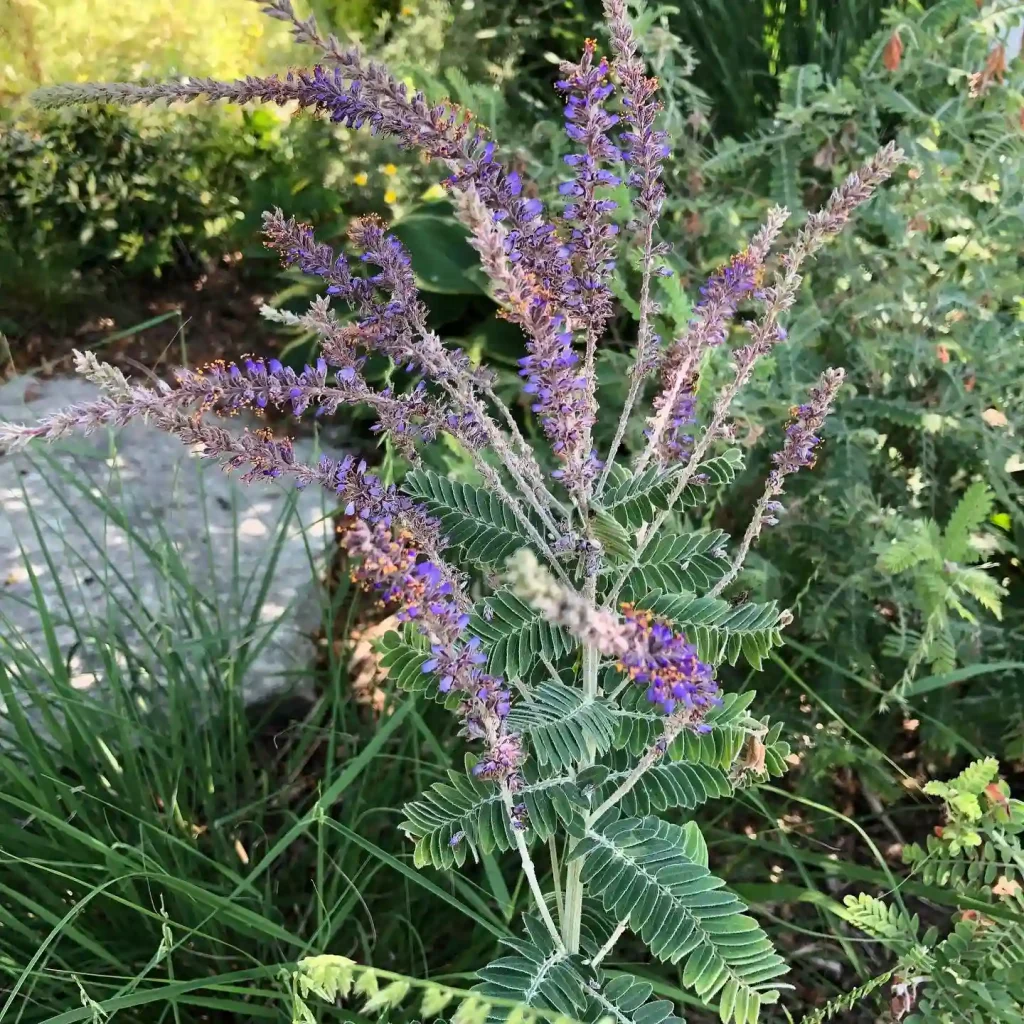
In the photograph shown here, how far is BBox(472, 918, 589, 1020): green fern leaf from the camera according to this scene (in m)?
0.70

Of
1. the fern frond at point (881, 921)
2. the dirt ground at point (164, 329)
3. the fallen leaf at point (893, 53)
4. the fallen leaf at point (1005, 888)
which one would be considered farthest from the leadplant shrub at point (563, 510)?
the dirt ground at point (164, 329)

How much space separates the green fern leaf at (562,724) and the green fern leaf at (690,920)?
94 millimetres

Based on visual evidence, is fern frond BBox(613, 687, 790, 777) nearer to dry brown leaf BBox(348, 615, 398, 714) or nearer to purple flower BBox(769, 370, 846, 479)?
purple flower BBox(769, 370, 846, 479)

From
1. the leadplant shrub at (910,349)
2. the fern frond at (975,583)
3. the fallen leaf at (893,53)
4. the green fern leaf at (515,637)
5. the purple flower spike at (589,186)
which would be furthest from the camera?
the fallen leaf at (893,53)

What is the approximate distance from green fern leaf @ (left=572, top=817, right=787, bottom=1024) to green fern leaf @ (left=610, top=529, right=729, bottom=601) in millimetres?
220

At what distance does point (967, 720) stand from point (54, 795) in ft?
4.70

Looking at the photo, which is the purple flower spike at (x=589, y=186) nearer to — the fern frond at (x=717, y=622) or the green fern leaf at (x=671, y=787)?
the fern frond at (x=717, y=622)

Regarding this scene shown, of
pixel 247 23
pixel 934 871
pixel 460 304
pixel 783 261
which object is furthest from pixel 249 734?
pixel 247 23

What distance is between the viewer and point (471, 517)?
2.60 ft

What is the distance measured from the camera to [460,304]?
2480 millimetres

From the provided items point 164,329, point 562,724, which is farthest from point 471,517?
point 164,329

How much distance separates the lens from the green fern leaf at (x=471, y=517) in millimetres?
774

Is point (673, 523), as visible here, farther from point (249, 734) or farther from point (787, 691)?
point (249, 734)

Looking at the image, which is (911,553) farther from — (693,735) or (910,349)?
(693,735)
